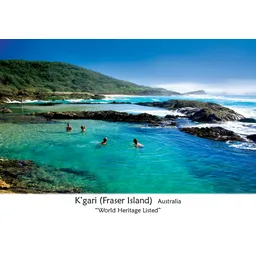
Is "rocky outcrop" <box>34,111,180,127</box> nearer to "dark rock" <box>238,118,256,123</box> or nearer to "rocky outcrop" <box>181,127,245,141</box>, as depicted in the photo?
"rocky outcrop" <box>181,127,245,141</box>

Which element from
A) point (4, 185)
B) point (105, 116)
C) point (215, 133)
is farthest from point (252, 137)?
point (4, 185)

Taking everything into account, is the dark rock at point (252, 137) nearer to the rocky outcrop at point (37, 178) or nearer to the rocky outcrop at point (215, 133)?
the rocky outcrop at point (215, 133)

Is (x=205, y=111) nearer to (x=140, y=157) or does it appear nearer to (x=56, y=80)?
(x=140, y=157)

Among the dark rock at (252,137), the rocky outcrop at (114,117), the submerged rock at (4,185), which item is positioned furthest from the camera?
the rocky outcrop at (114,117)

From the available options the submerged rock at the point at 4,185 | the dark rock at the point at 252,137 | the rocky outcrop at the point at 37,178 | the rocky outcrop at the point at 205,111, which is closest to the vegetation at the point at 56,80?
the rocky outcrop at the point at 37,178

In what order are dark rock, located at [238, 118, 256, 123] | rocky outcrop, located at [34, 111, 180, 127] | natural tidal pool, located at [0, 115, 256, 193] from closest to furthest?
natural tidal pool, located at [0, 115, 256, 193] → dark rock, located at [238, 118, 256, 123] → rocky outcrop, located at [34, 111, 180, 127]

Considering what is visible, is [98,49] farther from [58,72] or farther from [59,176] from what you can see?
[59,176]

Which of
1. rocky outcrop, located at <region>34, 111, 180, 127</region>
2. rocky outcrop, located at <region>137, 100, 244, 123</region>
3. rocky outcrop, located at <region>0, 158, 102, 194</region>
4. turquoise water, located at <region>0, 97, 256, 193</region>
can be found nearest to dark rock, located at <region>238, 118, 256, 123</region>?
rocky outcrop, located at <region>137, 100, 244, 123</region>
